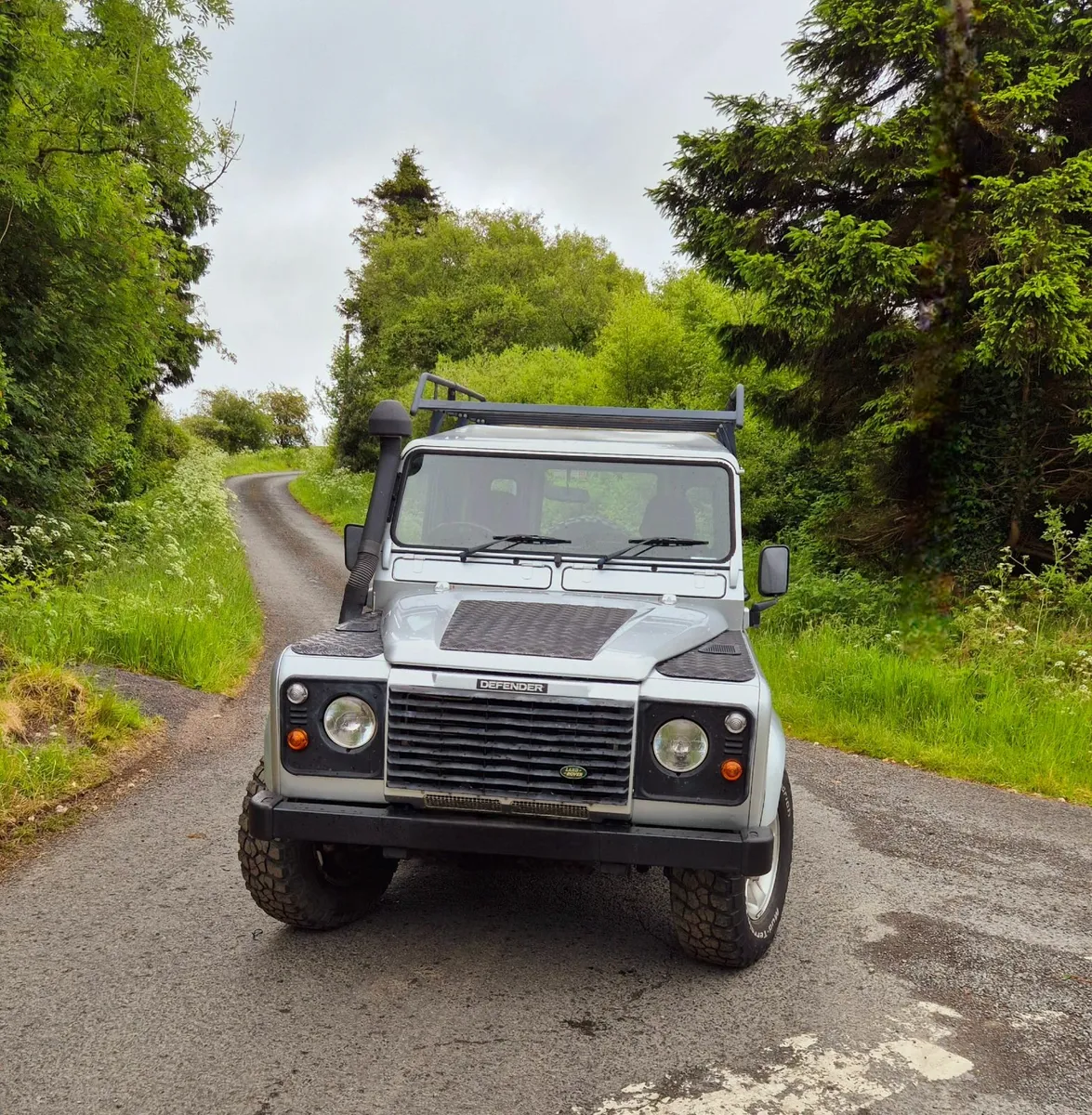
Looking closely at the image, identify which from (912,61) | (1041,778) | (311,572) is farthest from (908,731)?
(311,572)

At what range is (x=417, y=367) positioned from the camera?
40.5 metres

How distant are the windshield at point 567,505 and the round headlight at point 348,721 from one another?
140 cm

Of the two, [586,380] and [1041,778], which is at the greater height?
[586,380]

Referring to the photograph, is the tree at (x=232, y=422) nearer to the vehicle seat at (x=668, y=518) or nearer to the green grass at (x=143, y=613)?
the green grass at (x=143, y=613)

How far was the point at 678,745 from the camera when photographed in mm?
3500

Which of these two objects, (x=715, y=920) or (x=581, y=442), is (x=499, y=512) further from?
(x=715, y=920)

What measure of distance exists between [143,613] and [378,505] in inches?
208

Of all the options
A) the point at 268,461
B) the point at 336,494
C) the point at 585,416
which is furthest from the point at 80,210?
the point at 268,461

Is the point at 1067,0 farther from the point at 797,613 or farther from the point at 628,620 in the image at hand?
the point at 628,620

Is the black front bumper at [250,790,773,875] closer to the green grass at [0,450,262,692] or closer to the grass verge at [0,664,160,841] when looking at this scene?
the grass verge at [0,664,160,841]

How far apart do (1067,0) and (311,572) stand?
13.8 m

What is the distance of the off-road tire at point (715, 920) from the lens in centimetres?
362

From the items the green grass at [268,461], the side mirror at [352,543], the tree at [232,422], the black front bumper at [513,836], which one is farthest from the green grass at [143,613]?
the tree at [232,422]

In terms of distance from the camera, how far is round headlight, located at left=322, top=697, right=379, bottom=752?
364 centimetres
